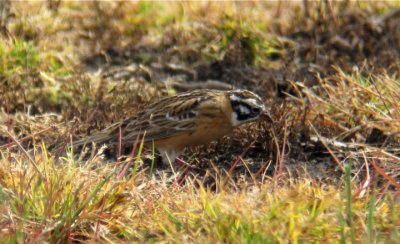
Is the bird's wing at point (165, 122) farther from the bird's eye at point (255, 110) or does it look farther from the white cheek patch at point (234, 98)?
the bird's eye at point (255, 110)

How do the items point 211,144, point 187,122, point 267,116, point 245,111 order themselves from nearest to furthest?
point 267,116, point 245,111, point 187,122, point 211,144

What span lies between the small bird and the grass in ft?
0.48

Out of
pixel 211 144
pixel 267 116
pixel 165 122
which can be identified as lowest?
pixel 211 144

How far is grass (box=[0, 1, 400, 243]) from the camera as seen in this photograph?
16.6ft

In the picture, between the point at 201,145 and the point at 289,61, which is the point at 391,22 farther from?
the point at 201,145

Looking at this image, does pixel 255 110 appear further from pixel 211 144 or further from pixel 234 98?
pixel 211 144

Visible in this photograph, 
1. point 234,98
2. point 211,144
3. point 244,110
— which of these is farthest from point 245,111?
point 211,144

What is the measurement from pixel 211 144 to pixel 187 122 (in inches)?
11.1

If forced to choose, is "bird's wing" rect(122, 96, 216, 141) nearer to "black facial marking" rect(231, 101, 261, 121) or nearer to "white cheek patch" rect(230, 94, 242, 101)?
"white cheek patch" rect(230, 94, 242, 101)

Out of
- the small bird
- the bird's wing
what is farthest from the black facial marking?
the bird's wing

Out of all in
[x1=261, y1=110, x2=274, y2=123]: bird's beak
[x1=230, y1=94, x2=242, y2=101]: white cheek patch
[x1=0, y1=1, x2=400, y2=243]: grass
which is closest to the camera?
[x1=0, y1=1, x2=400, y2=243]: grass

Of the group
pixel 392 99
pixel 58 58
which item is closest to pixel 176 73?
pixel 58 58

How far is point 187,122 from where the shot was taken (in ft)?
24.3

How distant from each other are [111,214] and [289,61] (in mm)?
3443
